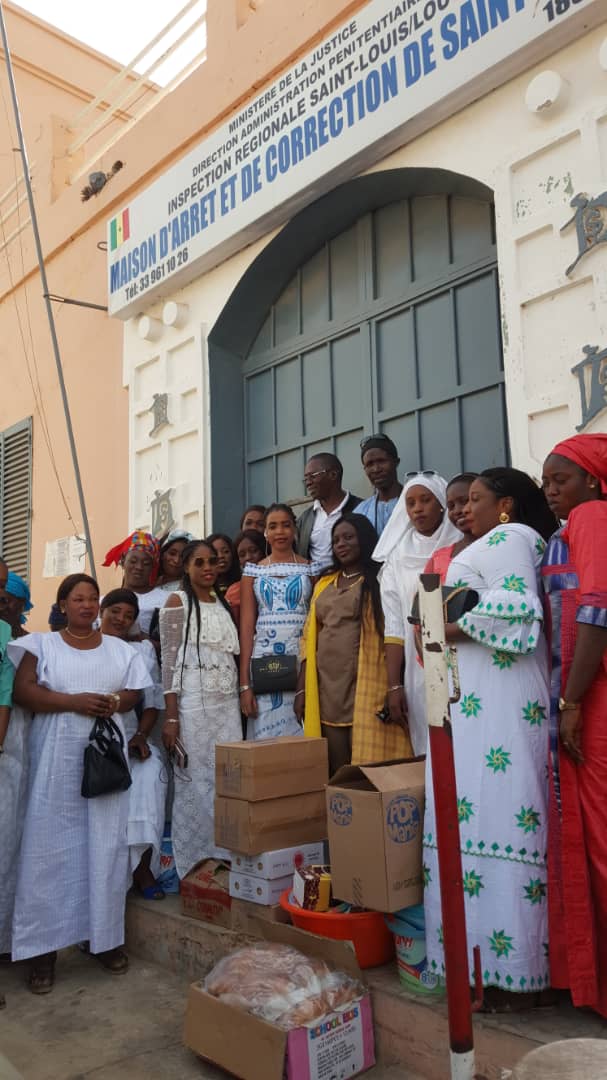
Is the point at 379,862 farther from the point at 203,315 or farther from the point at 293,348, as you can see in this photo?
the point at 203,315

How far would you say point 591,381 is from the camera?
3.61 m

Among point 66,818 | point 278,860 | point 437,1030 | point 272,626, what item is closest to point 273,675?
point 272,626

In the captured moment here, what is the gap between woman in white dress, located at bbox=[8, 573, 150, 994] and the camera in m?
3.46

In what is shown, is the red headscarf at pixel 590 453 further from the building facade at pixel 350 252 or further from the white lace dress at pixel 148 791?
the white lace dress at pixel 148 791

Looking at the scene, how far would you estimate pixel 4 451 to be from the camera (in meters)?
8.95

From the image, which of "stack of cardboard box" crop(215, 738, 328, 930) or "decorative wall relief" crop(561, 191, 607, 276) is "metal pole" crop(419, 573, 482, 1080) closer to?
"stack of cardboard box" crop(215, 738, 328, 930)

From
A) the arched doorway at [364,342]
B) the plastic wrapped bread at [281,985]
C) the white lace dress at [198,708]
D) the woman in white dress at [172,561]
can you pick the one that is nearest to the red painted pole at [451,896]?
the plastic wrapped bread at [281,985]

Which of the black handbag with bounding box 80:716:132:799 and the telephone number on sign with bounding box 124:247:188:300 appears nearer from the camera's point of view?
the black handbag with bounding box 80:716:132:799

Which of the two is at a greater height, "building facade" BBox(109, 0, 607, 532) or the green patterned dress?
"building facade" BBox(109, 0, 607, 532)

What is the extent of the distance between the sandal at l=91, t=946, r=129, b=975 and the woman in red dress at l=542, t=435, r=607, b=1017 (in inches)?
74.8

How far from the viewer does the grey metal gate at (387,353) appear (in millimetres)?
4648

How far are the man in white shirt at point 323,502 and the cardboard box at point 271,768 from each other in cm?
111

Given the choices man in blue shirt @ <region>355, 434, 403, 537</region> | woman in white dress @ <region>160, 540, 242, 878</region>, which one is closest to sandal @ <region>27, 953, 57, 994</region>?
woman in white dress @ <region>160, 540, 242, 878</region>

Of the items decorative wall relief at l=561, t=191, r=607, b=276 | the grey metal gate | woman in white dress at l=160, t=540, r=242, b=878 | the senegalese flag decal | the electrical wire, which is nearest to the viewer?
decorative wall relief at l=561, t=191, r=607, b=276
